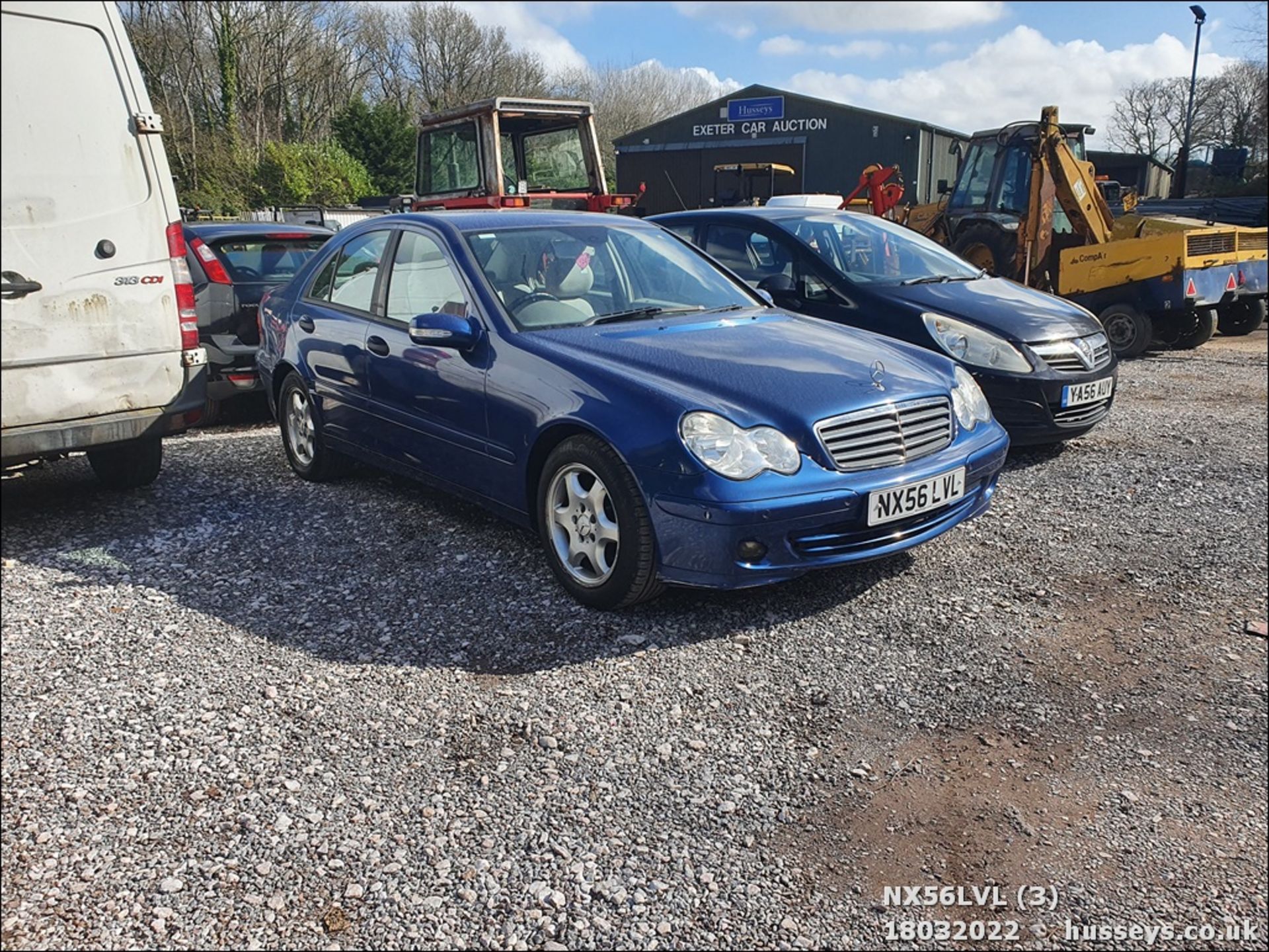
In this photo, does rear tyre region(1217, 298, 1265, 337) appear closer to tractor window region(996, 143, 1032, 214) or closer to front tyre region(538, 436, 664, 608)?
tractor window region(996, 143, 1032, 214)

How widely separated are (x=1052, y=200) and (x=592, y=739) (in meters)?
10.0

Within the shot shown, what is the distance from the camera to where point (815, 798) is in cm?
270

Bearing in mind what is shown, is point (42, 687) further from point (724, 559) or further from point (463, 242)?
point (463, 242)

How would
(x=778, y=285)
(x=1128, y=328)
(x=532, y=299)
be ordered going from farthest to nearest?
1. (x=1128, y=328)
2. (x=778, y=285)
3. (x=532, y=299)

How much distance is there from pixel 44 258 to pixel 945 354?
5.91 m

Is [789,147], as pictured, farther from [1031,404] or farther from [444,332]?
[444,332]

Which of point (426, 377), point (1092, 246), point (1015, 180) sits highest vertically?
point (1015, 180)

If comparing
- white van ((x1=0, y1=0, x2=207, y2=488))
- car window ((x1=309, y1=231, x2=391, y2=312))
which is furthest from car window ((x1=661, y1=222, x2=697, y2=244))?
white van ((x1=0, y1=0, x2=207, y2=488))

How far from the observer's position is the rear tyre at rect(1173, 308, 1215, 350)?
11.2 meters

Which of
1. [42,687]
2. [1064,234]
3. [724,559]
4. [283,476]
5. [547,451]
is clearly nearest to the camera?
[42,687]

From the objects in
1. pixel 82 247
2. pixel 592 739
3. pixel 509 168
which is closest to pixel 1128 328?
pixel 509 168

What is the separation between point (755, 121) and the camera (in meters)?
33.0

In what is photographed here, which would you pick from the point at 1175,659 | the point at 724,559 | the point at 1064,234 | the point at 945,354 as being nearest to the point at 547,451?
the point at 724,559

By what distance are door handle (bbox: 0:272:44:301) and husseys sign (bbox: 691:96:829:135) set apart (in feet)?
113
